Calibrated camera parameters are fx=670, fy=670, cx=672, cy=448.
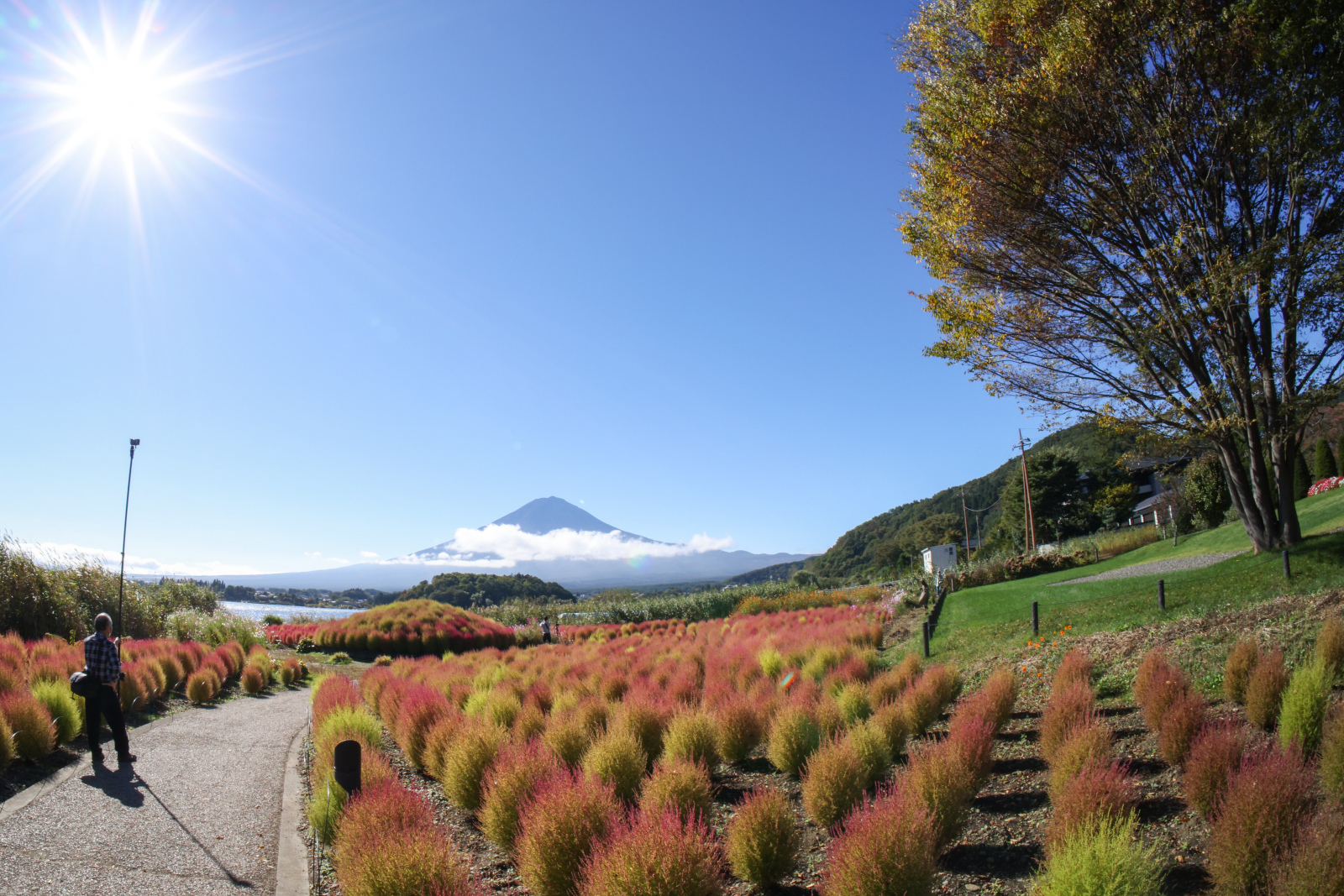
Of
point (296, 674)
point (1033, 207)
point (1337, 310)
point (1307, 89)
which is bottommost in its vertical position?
point (296, 674)

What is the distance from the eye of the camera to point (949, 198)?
11.3 m

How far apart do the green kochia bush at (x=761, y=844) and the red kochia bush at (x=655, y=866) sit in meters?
0.51

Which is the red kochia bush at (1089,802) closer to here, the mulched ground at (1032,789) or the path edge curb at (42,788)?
the mulched ground at (1032,789)

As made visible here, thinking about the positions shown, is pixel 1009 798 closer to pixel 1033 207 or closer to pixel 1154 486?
pixel 1033 207

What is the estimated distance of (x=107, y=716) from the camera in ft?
23.5

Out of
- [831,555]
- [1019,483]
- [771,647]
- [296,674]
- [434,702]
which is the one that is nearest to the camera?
[434,702]

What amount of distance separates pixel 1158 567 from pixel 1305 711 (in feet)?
47.2

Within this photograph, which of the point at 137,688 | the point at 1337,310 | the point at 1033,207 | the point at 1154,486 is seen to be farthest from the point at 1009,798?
the point at 1154,486

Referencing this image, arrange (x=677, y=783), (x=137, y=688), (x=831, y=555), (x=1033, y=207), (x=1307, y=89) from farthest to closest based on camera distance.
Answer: (x=831, y=555)
(x=1033, y=207)
(x=137, y=688)
(x=1307, y=89)
(x=677, y=783)

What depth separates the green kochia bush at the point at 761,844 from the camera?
13.8 ft

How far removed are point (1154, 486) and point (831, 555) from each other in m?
50.6

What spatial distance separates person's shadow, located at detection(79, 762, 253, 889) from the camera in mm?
5629

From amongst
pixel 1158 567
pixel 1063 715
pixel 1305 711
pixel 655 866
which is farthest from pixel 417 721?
pixel 1158 567

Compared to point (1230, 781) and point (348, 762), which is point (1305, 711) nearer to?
point (1230, 781)
